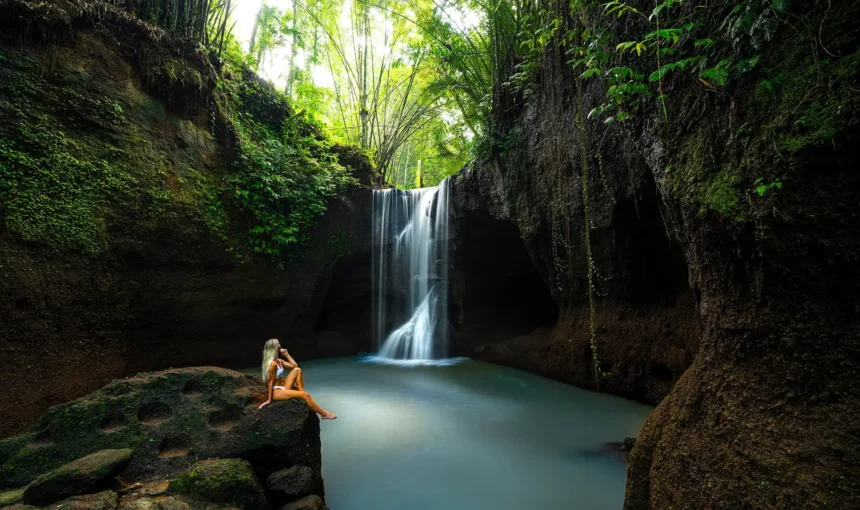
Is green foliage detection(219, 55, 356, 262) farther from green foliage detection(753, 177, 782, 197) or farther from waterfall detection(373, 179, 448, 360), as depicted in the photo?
green foliage detection(753, 177, 782, 197)

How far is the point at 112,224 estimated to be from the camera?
19.0ft

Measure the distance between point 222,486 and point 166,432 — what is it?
0.89m

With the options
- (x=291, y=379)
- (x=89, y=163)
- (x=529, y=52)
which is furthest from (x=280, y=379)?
(x=529, y=52)

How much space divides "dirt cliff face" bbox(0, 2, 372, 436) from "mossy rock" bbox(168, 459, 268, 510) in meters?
3.74

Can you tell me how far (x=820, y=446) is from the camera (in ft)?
5.99

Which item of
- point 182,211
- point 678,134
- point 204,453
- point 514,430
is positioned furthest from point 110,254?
point 678,134

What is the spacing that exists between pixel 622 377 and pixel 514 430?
2018 millimetres

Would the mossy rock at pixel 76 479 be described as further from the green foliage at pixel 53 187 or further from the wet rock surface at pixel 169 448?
the green foliage at pixel 53 187

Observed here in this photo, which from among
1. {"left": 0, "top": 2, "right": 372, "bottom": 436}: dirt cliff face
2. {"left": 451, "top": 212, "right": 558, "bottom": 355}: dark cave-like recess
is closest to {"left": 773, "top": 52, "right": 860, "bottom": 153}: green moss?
{"left": 451, "top": 212, "right": 558, "bottom": 355}: dark cave-like recess

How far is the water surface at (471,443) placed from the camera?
11.5 feet

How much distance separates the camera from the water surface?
3504 mm

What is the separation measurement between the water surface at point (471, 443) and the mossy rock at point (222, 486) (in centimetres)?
103

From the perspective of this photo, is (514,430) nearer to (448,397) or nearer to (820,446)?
(448,397)

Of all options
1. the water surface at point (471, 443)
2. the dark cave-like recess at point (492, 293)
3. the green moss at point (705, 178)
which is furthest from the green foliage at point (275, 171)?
the green moss at point (705, 178)
